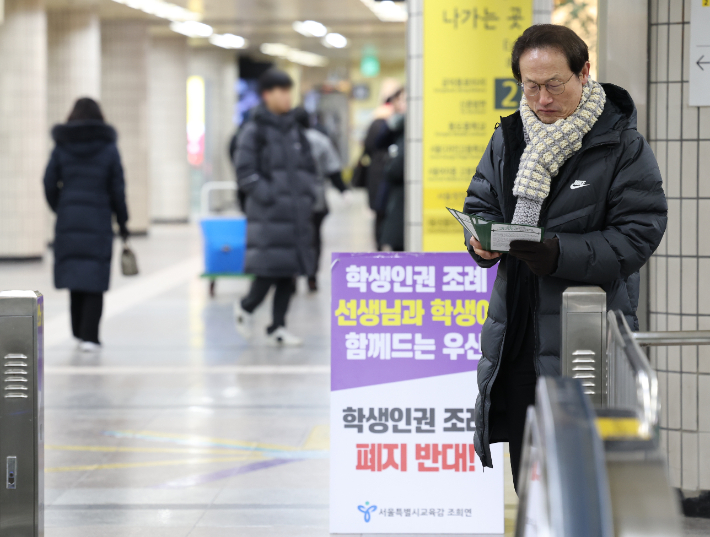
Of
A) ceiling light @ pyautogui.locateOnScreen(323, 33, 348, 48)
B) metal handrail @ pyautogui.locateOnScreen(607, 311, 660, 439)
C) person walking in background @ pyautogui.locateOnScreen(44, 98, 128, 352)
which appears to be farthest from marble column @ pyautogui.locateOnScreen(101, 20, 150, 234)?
metal handrail @ pyautogui.locateOnScreen(607, 311, 660, 439)

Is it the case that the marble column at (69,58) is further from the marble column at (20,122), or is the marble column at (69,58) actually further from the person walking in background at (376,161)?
the person walking in background at (376,161)

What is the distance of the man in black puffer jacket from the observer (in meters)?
2.56

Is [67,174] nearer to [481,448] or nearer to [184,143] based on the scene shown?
[481,448]

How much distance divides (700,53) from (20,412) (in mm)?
2573

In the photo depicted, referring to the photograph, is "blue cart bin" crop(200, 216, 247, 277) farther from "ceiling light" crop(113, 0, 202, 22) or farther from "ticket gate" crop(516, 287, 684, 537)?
"ticket gate" crop(516, 287, 684, 537)

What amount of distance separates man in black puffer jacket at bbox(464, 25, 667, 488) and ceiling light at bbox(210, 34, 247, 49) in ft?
65.4

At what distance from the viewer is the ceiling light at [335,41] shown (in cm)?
2348

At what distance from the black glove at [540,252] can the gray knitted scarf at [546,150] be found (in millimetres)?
69

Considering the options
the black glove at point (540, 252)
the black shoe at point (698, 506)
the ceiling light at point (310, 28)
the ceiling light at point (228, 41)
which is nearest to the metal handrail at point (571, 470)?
the black glove at point (540, 252)

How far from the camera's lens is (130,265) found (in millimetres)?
7590

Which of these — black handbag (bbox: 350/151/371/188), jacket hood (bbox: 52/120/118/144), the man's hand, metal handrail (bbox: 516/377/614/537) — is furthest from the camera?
black handbag (bbox: 350/151/371/188)

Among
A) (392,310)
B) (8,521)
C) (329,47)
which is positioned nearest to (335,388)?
(392,310)

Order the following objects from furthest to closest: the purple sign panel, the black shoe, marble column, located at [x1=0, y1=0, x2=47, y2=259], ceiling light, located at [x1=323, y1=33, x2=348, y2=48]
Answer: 1. ceiling light, located at [x1=323, y1=33, x2=348, y2=48]
2. marble column, located at [x1=0, y1=0, x2=47, y2=259]
3. the black shoe
4. the purple sign panel

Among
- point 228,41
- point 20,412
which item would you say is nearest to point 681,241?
point 20,412
